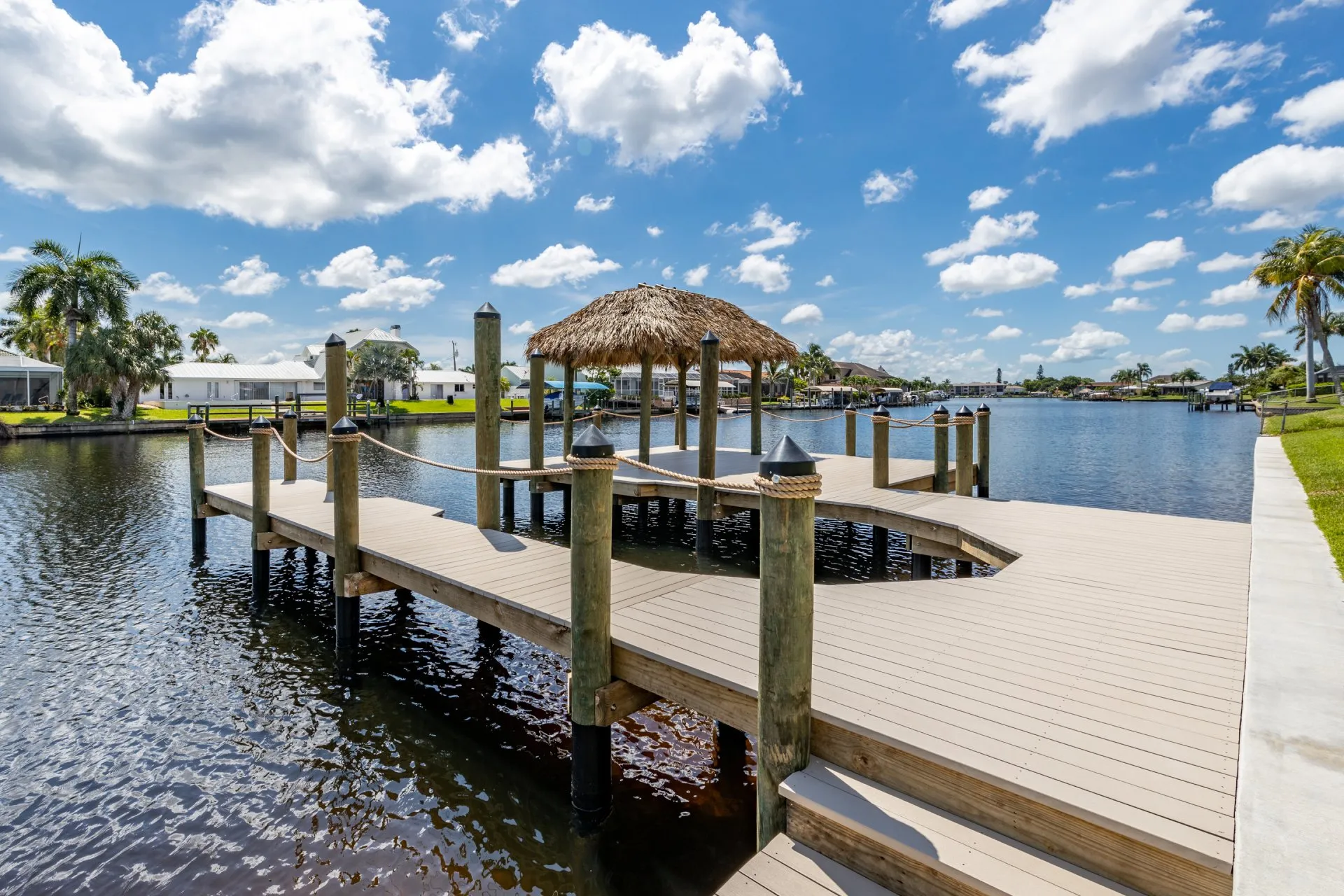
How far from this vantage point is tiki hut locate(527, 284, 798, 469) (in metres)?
13.0

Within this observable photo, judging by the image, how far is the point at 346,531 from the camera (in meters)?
6.41

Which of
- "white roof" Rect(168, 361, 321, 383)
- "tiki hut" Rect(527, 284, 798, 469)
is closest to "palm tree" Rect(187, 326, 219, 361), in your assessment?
"white roof" Rect(168, 361, 321, 383)

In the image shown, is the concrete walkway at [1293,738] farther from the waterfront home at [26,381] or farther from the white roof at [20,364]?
the white roof at [20,364]

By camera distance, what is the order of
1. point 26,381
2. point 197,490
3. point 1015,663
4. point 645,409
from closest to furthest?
point 1015,663 → point 197,490 → point 645,409 → point 26,381

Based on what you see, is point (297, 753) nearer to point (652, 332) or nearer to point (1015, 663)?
point (1015, 663)

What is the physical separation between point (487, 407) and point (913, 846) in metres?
6.05

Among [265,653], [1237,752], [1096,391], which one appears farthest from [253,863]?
[1096,391]

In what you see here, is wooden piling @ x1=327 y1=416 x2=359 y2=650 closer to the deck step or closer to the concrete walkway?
the deck step

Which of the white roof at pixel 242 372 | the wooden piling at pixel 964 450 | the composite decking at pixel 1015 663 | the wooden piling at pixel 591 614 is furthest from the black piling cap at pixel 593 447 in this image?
the white roof at pixel 242 372

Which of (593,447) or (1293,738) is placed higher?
(593,447)

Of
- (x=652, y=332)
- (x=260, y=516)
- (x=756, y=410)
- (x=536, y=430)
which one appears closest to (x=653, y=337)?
(x=652, y=332)

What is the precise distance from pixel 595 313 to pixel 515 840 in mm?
11975

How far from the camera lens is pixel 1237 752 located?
265 cm

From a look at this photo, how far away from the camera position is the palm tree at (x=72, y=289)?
35031 mm
